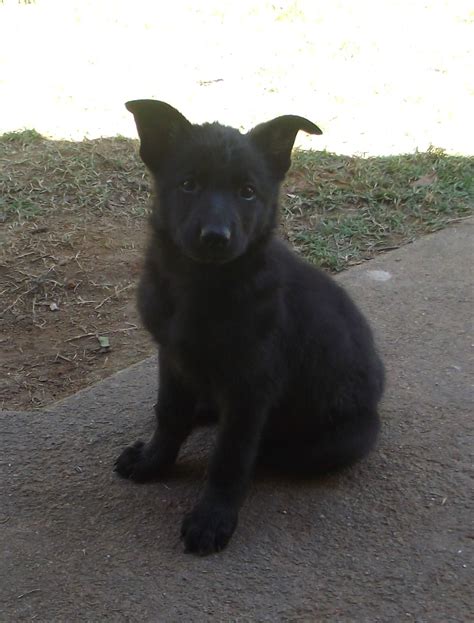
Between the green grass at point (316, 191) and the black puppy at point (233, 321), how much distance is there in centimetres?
196

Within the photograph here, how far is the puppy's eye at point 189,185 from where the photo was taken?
2.80 m

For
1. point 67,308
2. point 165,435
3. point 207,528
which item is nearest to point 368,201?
Result: point 67,308

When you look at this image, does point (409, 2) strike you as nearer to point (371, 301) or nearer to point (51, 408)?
point (371, 301)

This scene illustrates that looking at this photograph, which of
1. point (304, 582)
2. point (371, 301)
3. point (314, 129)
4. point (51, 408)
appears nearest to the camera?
point (304, 582)

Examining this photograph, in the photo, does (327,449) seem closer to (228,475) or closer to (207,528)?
(228,475)

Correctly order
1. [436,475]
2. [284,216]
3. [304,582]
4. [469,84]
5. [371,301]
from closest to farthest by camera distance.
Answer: [304,582] < [436,475] < [371,301] < [284,216] < [469,84]

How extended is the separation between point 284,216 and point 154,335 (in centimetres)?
269

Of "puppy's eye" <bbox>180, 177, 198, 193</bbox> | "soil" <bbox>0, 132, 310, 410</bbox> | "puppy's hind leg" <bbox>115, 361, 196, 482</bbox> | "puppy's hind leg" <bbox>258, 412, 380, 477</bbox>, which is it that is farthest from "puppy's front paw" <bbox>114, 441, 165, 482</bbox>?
"puppy's eye" <bbox>180, 177, 198, 193</bbox>

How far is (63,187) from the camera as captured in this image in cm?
567

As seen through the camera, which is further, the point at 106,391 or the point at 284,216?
the point at 284,216

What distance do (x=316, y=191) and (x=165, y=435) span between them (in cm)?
299

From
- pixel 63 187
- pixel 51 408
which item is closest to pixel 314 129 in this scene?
pixel 51 408

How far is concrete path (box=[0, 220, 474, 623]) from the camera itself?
262 centimetres

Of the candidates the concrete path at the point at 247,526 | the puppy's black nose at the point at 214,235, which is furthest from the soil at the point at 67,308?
the puppy's black nose at the point at 214,235
